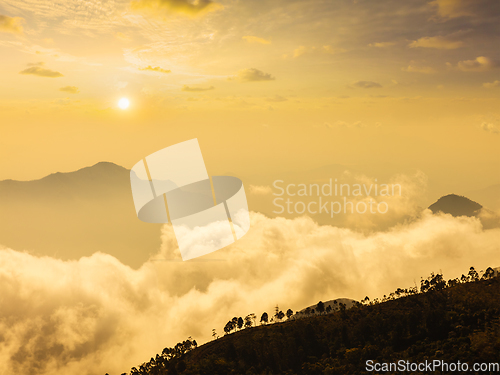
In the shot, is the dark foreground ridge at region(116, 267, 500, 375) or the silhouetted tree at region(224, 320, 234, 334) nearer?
the dark foreground ridge at region(116, 267, 500, 375)

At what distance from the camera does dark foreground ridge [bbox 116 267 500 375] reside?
89.6 metres

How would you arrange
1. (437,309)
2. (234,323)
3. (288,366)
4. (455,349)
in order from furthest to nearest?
1. (234,323)
2. (437,309)
3. (288,366)
4. (455,349)

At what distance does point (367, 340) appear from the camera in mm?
108938

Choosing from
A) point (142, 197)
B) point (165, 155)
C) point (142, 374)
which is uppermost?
point (165, 155)

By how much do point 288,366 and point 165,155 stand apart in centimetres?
8262

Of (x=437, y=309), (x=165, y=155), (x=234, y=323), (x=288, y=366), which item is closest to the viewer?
(x=165, y=155)

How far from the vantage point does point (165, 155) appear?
51562mm

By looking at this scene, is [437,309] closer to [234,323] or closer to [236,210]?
[234,323]

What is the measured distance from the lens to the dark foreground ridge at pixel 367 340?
89.6 meters

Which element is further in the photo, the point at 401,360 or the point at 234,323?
the point at 234,323

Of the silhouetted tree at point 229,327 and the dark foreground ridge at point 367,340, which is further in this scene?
the silhouetted tree at point 229,327

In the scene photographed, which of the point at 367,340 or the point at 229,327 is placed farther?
the point at 229,327

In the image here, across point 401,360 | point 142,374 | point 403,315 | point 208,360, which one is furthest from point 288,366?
point 142,374

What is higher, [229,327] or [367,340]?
[229,327]
